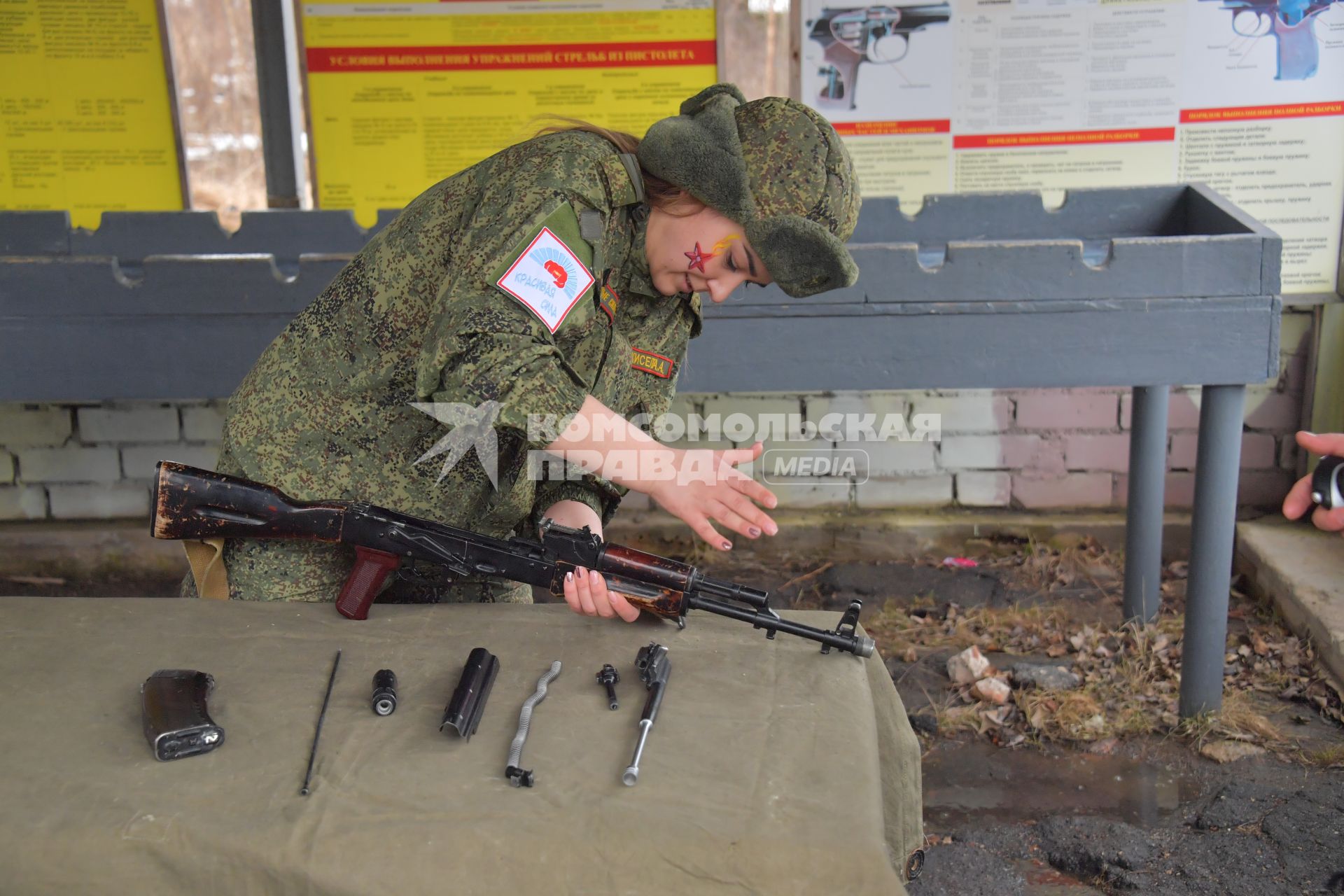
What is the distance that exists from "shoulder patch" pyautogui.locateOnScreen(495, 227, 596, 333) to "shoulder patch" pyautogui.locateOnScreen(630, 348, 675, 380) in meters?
0.38

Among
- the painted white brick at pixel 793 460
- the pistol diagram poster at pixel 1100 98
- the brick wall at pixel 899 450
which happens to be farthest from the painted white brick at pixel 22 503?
the pistol diagram poster at pixel 1100 98

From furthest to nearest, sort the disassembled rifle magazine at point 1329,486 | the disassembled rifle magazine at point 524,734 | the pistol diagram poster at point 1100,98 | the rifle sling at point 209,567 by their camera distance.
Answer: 1. the pistol diagram poster at point 1100,98
2. the disassembled rifle magazine at point 1329,486
3. the rifle sling at point 209,567
4. the disassembled rifle magazine at point 524,734

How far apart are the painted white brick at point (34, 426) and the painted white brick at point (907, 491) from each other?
3005mm

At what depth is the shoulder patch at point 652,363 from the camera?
190 centimetres

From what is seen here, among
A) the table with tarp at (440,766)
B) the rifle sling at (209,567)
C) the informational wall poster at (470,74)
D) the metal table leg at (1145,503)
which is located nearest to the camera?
the table with tarp at (440,766)

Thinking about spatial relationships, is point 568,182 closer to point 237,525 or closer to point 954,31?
point 237,525

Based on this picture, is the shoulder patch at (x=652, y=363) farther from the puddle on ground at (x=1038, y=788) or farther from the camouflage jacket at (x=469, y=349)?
the puddle on ground at (x=1038, y=788)

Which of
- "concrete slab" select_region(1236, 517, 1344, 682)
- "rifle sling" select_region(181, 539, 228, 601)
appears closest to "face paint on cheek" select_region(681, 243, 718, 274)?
"rifle sling" select_region(181, 539, 228, 601)

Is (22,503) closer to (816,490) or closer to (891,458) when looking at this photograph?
(816,490)

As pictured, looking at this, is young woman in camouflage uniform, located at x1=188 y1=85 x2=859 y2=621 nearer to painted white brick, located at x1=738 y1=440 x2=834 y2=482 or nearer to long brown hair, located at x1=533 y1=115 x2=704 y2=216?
long brown hair, located at x1=533 y1=115 x2=704 y2=216

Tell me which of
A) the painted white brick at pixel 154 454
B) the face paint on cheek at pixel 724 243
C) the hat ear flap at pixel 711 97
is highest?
the hat ear flap at pixel 711 97

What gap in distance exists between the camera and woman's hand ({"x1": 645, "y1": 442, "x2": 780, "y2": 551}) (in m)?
1.40

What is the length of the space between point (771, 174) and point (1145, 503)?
2.33m

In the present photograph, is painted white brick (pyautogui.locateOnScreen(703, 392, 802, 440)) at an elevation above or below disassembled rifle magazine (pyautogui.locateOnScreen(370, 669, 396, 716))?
A: below
